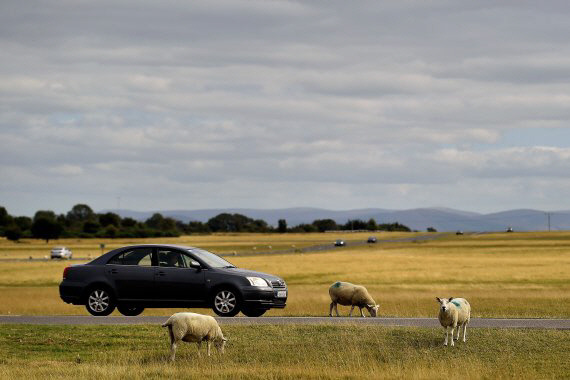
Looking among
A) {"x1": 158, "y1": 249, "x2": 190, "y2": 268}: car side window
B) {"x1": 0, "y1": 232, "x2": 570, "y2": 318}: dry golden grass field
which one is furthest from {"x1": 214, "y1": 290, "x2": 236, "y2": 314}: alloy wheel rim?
{"x1": 0, "y1": 232, "x2": 570, "y2": 318}: dry golden grass field

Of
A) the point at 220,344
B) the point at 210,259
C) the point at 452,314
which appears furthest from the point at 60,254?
the point at 452,314

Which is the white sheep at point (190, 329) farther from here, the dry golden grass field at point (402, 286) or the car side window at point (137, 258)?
the dry golden grass field at point (402, 286)

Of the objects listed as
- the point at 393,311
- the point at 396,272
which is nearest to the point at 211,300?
the point at 393,311

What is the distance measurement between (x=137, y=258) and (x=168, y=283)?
3.92 feet

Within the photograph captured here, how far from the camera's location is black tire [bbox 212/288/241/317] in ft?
83.8

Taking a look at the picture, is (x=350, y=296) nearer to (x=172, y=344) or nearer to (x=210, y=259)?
(x=210, y=259)

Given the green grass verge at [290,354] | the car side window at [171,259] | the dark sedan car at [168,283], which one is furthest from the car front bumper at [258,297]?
the green grass verge at [290,354]

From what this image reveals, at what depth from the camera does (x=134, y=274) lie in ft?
85.5

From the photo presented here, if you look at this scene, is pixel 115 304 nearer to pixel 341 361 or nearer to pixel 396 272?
pixel 341 361

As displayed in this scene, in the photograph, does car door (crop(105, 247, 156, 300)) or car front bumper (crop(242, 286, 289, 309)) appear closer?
car front bumper (crop(242, 286, 289, 309))

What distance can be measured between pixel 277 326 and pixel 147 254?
5.10 metres

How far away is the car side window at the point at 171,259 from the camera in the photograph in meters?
26.0

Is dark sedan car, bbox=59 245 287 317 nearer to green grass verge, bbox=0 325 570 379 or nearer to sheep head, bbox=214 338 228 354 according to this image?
green grass verge, bbox=0 325 570 379

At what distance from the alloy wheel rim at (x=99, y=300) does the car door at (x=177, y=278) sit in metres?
1.51
